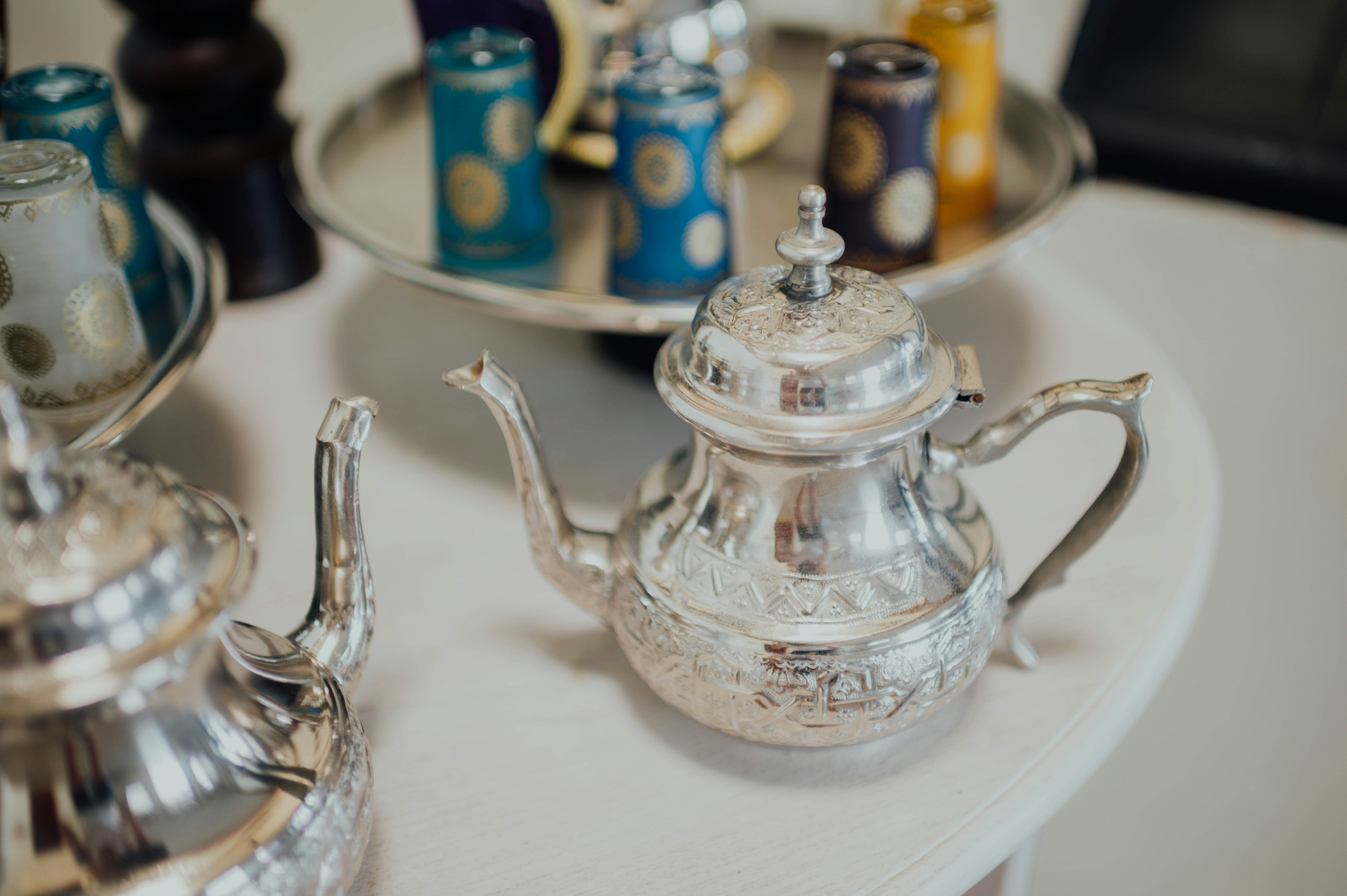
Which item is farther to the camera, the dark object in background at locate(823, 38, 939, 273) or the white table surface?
the dark object in background at locate(823, 38, 939, 273)

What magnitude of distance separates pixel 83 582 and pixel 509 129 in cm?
45

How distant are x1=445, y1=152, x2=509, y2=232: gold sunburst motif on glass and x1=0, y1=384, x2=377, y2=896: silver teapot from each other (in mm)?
386

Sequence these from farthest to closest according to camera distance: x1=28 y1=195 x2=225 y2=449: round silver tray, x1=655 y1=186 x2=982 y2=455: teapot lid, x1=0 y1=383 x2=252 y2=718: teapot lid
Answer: x1=28 y1=195 x2=225 y2=449: round silver tray → x1=655 y1=186 x2=982 y2=455: teapot lid → x1=0 y1=383 x2=252 y2=718: teapot lid

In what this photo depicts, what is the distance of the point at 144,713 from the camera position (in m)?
0.31

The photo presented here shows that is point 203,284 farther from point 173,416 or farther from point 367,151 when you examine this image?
point 367,151

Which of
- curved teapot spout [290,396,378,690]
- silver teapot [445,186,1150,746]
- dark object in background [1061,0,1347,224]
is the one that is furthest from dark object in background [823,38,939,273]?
dark object in background [1061,0,1347,224]

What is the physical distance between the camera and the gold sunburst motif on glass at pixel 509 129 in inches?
25.6

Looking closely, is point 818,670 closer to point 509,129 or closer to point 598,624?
point 598,624

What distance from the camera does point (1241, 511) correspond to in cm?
112

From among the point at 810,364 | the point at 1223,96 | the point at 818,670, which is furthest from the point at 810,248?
the point at 1223,96

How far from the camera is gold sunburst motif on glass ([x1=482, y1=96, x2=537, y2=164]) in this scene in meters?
0.65

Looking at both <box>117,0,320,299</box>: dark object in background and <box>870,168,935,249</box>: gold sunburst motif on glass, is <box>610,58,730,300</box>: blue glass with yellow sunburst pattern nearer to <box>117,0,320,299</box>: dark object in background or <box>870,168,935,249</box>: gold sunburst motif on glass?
<box>870,168,935,249</box>: gold sunburst motif on glass

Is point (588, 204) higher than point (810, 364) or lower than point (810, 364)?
lower

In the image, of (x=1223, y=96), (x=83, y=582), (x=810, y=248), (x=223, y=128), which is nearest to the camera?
(x=83, y=582)
